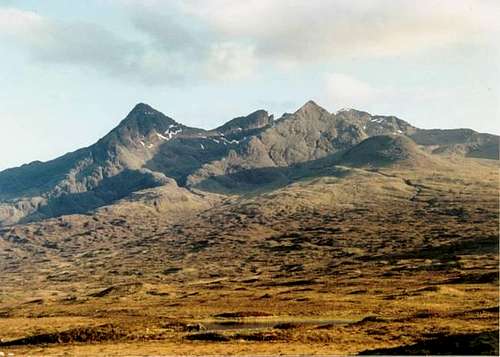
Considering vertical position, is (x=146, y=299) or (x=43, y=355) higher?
(x=43, y=355)

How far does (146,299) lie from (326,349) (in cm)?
11292

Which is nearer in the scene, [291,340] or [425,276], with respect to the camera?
[291,340]

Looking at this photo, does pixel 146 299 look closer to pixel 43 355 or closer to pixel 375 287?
pixel 375 287

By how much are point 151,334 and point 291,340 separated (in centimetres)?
1925

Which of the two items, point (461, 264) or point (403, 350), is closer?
point (403, 350)

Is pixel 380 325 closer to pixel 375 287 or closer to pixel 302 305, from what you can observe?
pixel 302 305

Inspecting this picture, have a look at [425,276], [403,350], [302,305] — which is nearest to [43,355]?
[403,350]

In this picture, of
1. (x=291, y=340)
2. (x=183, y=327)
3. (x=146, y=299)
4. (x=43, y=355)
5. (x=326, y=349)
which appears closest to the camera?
(x=326, y=349)

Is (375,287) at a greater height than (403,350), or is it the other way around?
(403,350)

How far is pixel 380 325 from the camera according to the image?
2719 inches

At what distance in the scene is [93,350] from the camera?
5919 cm

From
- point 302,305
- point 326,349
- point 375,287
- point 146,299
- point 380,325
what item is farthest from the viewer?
point 146,299

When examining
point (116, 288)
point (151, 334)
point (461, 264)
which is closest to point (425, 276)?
point (461, 264)

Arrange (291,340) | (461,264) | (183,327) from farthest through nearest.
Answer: (461,264) → (183,327) → (291,340)
